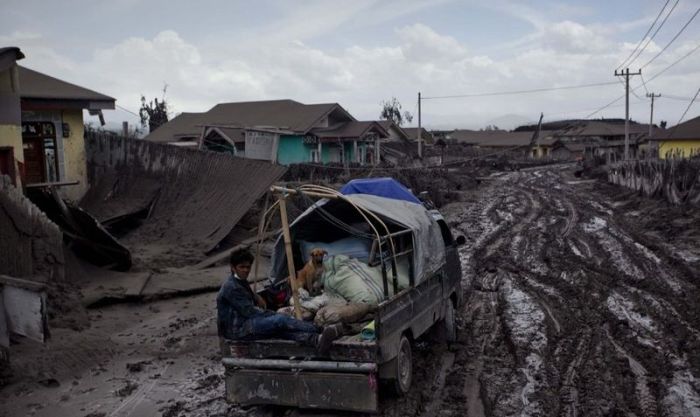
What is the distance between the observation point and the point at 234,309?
6.93 meters

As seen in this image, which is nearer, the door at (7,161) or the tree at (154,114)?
the door at (7,161)

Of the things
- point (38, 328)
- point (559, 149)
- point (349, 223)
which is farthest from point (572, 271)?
point (559, 149)

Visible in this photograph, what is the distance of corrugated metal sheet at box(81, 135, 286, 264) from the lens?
17.0 m

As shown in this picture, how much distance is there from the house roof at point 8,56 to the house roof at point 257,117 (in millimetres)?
20170

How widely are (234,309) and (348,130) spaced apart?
3082cm

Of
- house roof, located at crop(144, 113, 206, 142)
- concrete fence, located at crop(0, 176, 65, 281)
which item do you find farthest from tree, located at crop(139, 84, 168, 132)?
concrete fence, located at crop(0, 176, 65, 281)

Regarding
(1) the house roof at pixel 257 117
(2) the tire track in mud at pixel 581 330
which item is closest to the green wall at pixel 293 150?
(1) the house roof at pixel 257 117

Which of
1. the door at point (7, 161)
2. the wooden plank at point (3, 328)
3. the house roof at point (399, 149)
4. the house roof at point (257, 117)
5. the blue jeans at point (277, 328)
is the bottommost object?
the wooden plank at point (3, 328)

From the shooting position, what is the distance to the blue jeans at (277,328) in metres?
6.75

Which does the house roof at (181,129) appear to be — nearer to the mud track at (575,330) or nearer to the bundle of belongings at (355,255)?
the mud track at (575,330)

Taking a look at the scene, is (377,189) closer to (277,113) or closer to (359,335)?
(359,335)

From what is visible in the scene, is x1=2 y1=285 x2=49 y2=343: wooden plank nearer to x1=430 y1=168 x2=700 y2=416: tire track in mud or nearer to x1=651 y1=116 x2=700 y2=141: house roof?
x1=430 y1=168 x2=700 y2=416: tire track in mud

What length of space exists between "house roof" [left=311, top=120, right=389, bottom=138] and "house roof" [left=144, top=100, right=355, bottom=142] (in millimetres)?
720

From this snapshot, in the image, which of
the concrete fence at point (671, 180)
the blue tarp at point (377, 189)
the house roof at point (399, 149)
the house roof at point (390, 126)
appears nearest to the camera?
the blue tarp at point (377, 189)
